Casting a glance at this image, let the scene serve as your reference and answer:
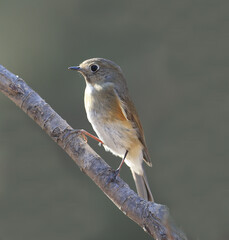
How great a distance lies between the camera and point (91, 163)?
3596mm

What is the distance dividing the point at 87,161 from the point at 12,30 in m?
6.07

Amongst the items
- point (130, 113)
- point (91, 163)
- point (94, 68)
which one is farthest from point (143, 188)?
point (94, 68)

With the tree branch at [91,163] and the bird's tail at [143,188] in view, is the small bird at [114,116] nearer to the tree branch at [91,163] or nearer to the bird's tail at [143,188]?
the bird's tail at [143,188]

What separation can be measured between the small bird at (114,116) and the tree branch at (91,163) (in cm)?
50

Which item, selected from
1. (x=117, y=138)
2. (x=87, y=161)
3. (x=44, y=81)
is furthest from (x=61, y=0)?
(x=87, y=161)

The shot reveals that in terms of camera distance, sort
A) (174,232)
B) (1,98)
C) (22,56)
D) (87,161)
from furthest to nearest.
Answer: (22,56) < (1,98) < (87,161) < (174,232)

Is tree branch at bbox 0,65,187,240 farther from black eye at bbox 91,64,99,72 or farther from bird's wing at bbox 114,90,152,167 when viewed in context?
black eye at bbox 91,64,99,72

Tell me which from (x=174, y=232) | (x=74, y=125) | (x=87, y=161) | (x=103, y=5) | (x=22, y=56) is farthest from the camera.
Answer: (x=103, y=5)

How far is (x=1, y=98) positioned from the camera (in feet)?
26.0

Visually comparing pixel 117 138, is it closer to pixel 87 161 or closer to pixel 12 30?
pixel 87 161

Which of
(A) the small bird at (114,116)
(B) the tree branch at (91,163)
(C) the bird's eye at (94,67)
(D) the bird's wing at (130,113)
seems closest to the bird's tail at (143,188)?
(A) the small bird at (114,116)

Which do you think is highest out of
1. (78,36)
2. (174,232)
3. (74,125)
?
(78,36)

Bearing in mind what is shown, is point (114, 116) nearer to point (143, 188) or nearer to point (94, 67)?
point (94, 67)

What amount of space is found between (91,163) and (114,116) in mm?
807
